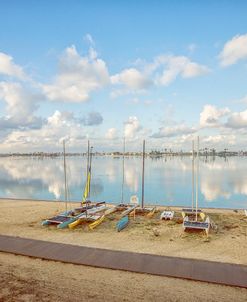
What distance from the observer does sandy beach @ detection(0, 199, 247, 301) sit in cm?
755

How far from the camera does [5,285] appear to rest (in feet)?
26.0

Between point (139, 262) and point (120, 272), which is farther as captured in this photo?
point (139, 262)

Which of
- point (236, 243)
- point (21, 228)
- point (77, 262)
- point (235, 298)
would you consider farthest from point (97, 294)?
point (21, 228)

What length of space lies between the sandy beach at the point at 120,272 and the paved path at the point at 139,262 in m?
0.34

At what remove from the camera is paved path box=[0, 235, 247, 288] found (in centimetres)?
859

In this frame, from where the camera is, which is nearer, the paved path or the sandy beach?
the sandy beach

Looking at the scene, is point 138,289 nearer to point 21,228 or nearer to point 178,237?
point 178,237

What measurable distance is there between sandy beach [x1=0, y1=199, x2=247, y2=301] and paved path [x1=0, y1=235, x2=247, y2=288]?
336 millimetres

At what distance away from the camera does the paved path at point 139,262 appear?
859 cm

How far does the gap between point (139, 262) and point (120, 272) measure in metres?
1.00

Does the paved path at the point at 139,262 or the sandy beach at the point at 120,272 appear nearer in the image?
the sandy beach at the point at 120,272

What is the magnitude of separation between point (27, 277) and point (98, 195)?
31650 mm

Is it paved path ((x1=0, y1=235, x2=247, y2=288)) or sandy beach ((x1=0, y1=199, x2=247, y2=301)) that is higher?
paved path ((x1=0, y1=235, x2=247, y2=288))

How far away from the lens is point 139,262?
9.65 metres
